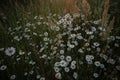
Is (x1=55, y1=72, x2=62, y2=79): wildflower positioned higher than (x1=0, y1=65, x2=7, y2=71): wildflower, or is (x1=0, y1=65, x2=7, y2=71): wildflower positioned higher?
(x1=0, y1=65, x2=7, y2=71): wildflower

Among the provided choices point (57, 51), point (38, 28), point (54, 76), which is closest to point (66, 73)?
point (54, 76)

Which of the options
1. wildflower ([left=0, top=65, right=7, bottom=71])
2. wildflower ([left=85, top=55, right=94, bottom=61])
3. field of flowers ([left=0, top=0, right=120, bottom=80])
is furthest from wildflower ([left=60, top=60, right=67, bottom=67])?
wildflower ([left=0, top=65, right=7, bottom=71])

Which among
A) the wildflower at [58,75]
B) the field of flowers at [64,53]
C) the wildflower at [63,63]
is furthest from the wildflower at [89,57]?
the wildflower at [58,75]

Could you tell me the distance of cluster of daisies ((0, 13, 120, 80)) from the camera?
196cm

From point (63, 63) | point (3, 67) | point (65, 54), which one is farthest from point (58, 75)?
point (3, 67)

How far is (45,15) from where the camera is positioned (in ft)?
10.0

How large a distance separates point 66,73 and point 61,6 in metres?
1.33

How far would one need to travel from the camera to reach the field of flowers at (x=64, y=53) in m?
1.96

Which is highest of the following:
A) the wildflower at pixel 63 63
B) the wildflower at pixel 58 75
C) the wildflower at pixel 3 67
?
the wildflower at pixel 63 63

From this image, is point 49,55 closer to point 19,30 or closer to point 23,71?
point 23,71

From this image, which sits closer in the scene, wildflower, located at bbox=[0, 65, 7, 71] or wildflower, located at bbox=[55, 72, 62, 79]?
wildflower, located at bbox=[55, 72, 62, 79]

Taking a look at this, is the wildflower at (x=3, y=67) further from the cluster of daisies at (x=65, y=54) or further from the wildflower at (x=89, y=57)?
the wildflower at (x=89, y=57)

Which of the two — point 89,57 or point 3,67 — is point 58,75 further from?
point 3,67

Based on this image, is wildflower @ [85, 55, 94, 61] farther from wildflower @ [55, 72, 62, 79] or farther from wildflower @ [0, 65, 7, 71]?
wildflower @ [0, 65, 7, 71]
